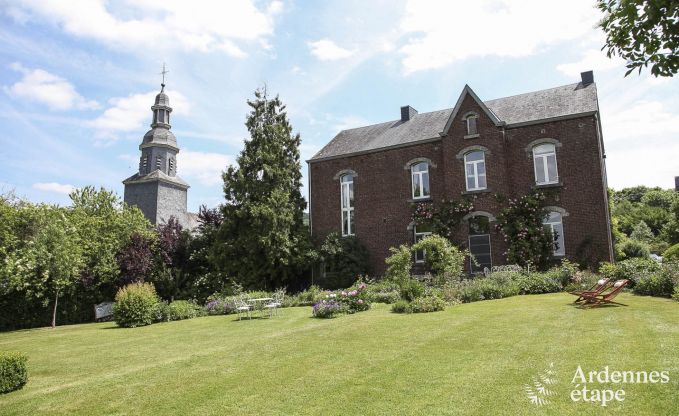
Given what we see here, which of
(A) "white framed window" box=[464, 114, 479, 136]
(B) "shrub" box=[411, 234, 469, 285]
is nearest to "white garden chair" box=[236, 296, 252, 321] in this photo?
(B) "shrub" box=[411, 234, 469, 285]

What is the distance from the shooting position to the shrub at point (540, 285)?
16.8 m

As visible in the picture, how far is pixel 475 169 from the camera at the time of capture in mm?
23109

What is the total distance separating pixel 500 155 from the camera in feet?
73.5

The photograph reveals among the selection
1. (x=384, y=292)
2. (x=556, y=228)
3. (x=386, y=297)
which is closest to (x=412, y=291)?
(x=386, y=297)

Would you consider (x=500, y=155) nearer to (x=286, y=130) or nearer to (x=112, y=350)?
(x=286, y=130)

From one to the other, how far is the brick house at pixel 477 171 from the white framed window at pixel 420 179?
0.06 meters

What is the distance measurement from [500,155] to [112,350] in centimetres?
1890

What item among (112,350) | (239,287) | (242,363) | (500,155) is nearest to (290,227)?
(239,287)

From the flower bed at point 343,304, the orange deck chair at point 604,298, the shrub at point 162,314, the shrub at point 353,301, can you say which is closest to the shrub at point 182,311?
the shrub at point 162,314

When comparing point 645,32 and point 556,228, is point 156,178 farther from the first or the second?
point 645,32

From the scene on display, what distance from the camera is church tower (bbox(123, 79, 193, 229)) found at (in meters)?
43.3

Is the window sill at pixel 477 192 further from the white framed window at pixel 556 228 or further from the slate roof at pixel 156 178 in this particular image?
the slate roof at pixel 156 178

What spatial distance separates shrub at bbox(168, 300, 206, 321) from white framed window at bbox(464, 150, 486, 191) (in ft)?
47.7

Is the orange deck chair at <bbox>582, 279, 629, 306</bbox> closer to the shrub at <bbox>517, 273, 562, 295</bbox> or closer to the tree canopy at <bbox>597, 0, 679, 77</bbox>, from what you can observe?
→ the shrub at <bbox>517, 273, 562, 295</bbox>
